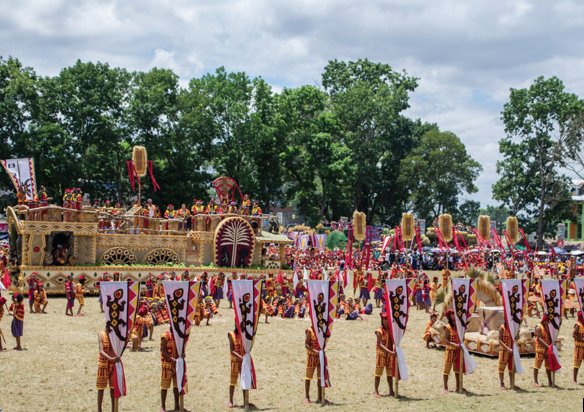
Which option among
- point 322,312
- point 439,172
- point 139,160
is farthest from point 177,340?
point 439,172

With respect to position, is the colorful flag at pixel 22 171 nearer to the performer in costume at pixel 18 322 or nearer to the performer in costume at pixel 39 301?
the performer in costume at pixel 39 301

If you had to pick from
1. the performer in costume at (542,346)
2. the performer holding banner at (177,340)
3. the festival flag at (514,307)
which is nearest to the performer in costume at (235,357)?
the performer holding banner at (177,340)

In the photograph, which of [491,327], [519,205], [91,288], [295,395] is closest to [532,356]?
[491,327]

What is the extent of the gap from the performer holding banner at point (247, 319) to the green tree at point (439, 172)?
52662 millimetres

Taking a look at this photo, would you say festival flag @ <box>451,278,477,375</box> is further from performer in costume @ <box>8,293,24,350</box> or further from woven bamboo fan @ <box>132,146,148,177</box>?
woven bamboo fan @ <box>132,146,148,177</box>

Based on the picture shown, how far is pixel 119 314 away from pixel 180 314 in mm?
1097

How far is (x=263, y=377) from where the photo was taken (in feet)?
43.3

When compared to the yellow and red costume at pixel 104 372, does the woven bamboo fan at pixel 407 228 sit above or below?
above

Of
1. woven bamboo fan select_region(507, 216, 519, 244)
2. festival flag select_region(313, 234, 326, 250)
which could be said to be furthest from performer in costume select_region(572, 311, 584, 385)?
festival flag select_region(313, 234, 326, 250)

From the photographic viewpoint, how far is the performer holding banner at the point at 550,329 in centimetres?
1259

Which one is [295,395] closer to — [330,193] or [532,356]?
[532,356]

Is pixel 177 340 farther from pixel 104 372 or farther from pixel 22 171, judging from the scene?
pixel 22 171

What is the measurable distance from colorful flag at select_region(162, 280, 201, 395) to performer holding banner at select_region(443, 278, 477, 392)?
17.4 ft

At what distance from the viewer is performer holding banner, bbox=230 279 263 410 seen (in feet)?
34.8
